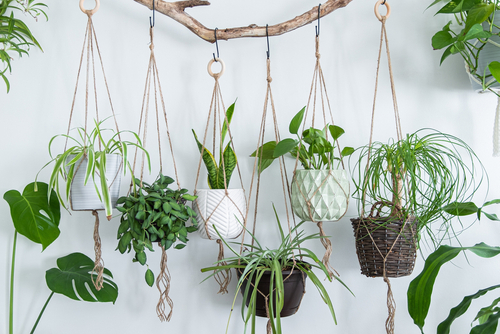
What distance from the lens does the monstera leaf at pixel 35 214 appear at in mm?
1105

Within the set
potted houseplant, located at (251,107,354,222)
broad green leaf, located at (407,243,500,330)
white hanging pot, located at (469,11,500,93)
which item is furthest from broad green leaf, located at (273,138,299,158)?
white hanging pot, located at (469,11,500,93)

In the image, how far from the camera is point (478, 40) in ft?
3.57

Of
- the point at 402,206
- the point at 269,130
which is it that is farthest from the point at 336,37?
the point at 402,206

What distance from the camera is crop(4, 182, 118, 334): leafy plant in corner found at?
1.11m

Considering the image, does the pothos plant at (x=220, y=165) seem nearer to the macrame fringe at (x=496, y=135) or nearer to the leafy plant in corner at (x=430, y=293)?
the leafy plant in corner at (x=430, y=293)

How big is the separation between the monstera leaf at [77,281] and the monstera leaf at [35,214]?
4.8 inches

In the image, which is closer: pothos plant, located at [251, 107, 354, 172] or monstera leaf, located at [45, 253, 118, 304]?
pothos plant, located at [251, 107, 354, 172]

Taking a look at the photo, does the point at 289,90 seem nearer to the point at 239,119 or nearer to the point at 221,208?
the point at 239,119

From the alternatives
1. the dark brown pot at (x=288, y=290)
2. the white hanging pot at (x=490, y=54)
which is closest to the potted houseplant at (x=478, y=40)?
the white hanging pot at (x=490, y=54)

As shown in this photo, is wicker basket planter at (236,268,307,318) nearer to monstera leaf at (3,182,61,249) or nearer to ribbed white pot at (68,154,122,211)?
ribbed white pot at (68,154,122,211)

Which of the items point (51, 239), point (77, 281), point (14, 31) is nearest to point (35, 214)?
point (51, 239)

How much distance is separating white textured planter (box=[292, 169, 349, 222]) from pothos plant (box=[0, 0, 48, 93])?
1092mm

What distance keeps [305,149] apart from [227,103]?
0.36 m

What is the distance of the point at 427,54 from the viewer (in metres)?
1.22
